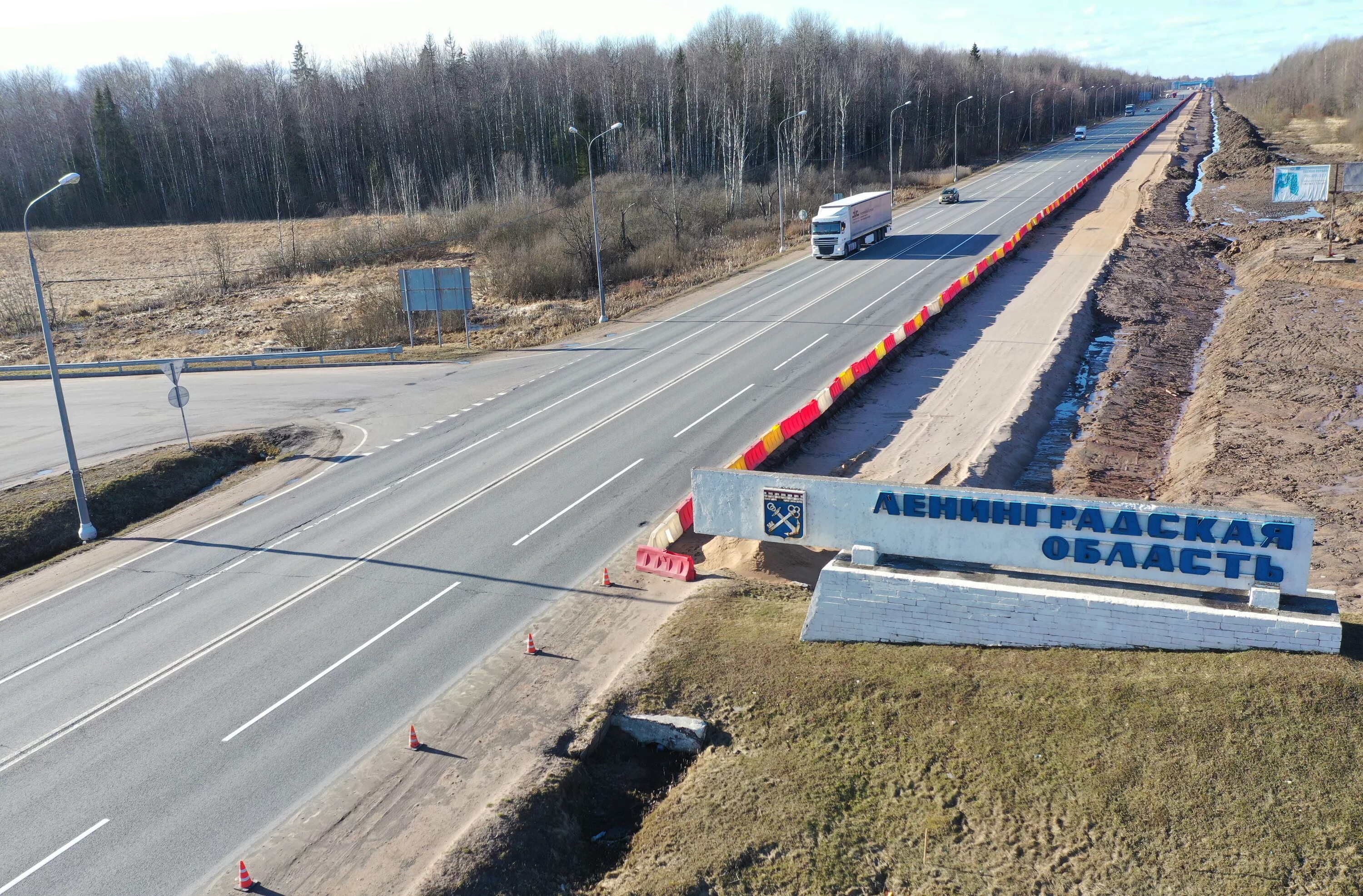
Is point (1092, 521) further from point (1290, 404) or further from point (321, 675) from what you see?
point (1290, 404)

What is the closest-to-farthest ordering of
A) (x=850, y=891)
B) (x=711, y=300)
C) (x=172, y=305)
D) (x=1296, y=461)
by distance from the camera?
(x=850, y=891) → (x=1296, y=461) → (x=711, y=300) → (x=172, y=305)

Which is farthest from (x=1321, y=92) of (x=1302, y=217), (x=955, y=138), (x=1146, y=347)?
(x=1146, y=347)

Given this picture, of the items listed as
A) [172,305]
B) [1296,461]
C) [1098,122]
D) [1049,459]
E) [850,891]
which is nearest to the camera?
[850,891]

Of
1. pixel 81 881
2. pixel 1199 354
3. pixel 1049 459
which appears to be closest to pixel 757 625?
pixel 81 881

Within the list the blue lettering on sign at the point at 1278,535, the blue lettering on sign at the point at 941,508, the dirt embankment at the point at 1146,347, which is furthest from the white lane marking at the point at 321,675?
the dirt embankment at the point at 1146,347

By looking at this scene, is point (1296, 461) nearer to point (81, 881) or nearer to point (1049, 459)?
point (1049, 459)
